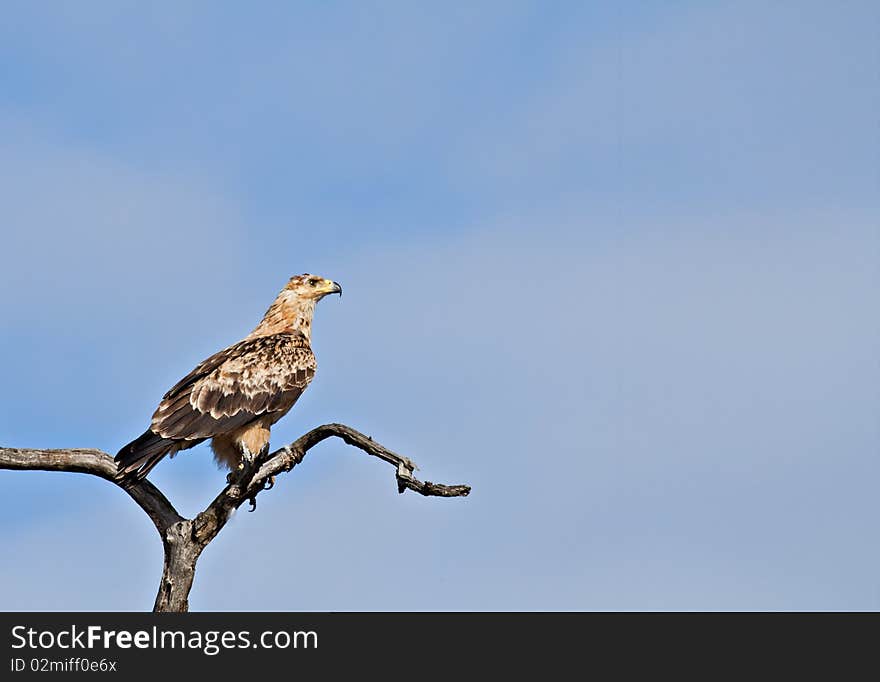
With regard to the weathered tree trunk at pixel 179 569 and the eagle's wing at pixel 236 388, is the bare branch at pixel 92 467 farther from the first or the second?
the eagle's wing at pixel 236 388

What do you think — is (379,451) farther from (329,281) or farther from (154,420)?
(329,281)

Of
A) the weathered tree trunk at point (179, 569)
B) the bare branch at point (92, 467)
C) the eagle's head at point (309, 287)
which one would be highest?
the eagle's head at point (309, 287)

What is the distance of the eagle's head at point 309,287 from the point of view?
62.8 ft

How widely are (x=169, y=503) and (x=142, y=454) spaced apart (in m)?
0.71

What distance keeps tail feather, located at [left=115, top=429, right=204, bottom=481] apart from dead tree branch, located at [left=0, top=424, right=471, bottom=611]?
10 centimetres

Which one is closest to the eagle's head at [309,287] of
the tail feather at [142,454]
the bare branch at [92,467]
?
the tail feather at [142,454]

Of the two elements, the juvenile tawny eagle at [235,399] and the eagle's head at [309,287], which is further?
the eagle's head at [309,287]

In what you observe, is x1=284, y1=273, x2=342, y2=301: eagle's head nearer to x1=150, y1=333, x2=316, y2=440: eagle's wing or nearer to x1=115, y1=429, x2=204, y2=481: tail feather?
x1=150, y1=333, x2=316, y2=440: eagle's wing

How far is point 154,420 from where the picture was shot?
1595 centimetres

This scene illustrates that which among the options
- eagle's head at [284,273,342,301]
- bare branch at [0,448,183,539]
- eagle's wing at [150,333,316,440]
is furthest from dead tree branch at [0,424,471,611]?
eagle's head at [284,273,342,301]

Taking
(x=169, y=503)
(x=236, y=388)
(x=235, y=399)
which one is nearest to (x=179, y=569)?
(x=169, y=503)
